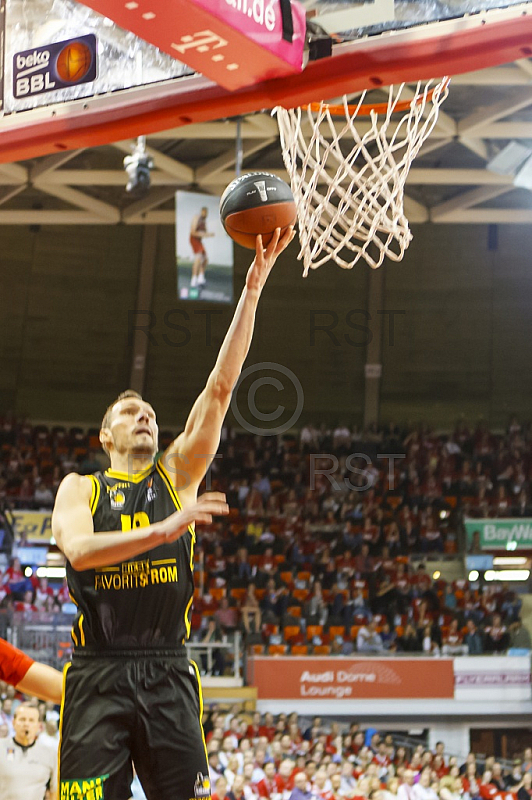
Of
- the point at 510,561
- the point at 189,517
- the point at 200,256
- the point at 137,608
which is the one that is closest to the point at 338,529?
the point at 510,561

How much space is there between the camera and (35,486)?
18703 millimetres

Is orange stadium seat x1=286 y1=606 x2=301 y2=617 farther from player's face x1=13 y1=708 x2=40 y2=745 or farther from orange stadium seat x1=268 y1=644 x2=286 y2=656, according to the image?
player's face x1=13 y1=708 x2=40 y2=745

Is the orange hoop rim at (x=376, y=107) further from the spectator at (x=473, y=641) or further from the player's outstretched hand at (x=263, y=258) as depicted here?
the spectator at (x=473, y=641)

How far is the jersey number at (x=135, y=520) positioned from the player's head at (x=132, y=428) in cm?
22

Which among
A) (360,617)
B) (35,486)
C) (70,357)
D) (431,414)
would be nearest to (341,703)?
(360,617)

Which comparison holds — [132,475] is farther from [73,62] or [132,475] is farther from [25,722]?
A: [25,722]

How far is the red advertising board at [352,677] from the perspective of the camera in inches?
559

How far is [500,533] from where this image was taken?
16.5 meters

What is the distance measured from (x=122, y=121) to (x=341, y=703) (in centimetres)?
1138

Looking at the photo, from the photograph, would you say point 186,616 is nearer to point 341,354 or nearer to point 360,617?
point 360,617

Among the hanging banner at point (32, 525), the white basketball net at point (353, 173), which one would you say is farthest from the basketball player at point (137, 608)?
the hanging banner at point (32, 525)

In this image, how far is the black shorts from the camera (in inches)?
126

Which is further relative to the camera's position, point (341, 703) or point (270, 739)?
point (341, 703)

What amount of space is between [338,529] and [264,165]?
6.42m
